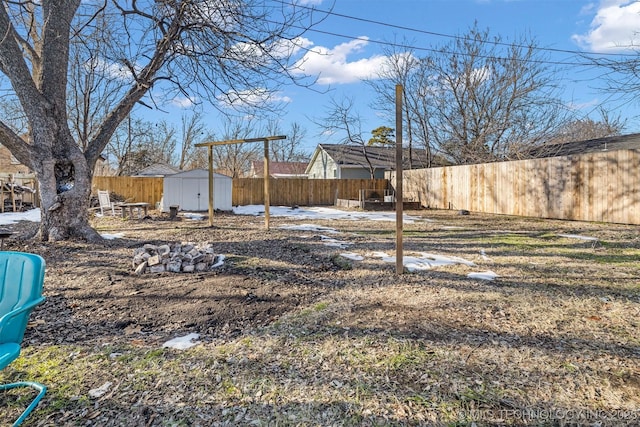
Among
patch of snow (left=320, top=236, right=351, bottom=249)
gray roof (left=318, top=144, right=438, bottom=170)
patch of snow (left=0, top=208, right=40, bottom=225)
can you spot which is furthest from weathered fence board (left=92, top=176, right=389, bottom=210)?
patch of snow (left=320, top=236, right=351, bottom=249)

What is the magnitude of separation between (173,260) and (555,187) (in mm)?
10499

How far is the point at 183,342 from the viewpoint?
261cm

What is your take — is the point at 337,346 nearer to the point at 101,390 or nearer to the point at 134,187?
the point at 101,390

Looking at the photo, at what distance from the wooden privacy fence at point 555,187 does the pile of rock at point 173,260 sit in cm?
953

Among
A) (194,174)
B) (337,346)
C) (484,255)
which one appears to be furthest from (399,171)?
(194,174)

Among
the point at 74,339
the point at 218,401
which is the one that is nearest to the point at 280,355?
the point at 218,401

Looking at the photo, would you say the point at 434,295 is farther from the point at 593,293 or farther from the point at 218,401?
the point at 218,401

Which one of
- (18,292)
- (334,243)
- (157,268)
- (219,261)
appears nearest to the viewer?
(18,292)

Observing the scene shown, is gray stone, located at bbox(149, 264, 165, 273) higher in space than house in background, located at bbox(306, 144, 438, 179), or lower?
lower

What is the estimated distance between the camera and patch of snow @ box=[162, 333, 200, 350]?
2.54m

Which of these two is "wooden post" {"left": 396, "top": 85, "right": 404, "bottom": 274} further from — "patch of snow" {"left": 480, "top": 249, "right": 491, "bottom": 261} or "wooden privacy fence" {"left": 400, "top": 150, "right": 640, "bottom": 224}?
"wooden privacy fence" {"left": 400, "top": 150, "right": 640, "bottom": 224}

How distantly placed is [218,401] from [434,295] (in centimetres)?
236

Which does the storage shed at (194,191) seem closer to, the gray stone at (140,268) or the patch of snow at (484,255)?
the gray stone at (140,268)

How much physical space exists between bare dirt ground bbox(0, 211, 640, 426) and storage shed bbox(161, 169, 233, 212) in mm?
9473
